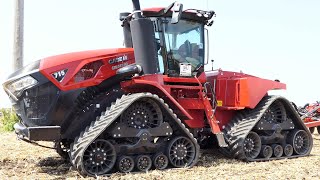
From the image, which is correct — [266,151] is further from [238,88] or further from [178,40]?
[178,40]

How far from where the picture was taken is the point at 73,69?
6.68 m

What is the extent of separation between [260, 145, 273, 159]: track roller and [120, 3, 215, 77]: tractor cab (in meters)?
2.09

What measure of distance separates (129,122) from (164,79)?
1.31m

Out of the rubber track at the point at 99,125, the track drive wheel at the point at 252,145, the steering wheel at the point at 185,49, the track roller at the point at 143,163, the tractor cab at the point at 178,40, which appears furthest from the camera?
the track drive wheel at the point at 252,145

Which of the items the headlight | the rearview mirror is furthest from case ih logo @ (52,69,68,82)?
the rearview mirror

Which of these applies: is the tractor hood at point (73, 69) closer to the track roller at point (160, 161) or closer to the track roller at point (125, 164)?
the track roller at point (125, 164)

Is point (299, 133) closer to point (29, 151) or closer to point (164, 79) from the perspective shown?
point (164, 79)

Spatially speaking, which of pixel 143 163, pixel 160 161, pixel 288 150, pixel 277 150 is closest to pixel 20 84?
pixel 143 163

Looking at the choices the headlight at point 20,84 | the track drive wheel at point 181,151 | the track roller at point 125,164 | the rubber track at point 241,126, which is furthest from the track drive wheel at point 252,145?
the headlight at point 20,84

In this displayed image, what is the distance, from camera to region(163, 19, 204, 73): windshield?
7.89 metres

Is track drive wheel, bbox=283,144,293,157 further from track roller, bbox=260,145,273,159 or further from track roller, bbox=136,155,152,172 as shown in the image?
track roller, bbox=136,155,152,172

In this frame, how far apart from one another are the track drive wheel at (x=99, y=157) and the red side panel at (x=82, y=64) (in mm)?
1074

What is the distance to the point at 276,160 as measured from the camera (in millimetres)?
8359

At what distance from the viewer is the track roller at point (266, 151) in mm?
8391
